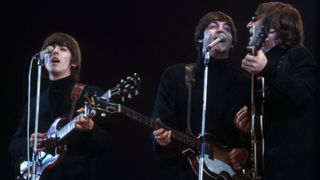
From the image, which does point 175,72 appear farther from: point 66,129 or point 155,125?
point 66,129

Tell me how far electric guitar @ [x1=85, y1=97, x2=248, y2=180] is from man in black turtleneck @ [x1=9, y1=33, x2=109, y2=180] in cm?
24

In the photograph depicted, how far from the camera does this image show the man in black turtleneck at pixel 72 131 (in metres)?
3.54

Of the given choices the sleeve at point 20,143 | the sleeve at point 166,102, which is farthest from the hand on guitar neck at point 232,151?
the sleeve at point 20,143

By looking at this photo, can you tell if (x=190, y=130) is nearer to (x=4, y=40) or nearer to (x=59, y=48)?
(x=59, y=48)

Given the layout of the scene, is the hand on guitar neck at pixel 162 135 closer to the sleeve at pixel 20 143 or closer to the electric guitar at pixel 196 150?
the electric guitar at pixel 196 150

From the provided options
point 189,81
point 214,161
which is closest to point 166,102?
point 189,81

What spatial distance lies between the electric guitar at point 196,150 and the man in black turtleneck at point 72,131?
239mm

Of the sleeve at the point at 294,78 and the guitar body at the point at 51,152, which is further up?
the sleeve at the point at 294,78

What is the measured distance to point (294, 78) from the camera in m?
2.77

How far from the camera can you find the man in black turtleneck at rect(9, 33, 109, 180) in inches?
139

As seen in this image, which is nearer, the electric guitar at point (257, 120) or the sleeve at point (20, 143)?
the electric guitar at point (257, 120)

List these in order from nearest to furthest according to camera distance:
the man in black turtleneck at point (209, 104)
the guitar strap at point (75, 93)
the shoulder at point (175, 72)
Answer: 1. the man in black turtleneck at point (209, 104)
2. the shoulder at point (175, 72)
3. the guitar strap at point (75, 93)

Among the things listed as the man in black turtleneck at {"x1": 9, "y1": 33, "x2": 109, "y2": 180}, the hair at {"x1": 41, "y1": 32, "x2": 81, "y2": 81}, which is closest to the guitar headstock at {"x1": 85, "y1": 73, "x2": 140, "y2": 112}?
the man in black turtleneck at {"x1": 9, "y1": 33, "x2": 109, "y2": 180}

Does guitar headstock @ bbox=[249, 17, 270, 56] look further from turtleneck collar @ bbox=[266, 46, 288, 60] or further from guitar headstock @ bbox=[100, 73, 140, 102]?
guitar headstock @ bbox=[100, 73, 140, 102]
